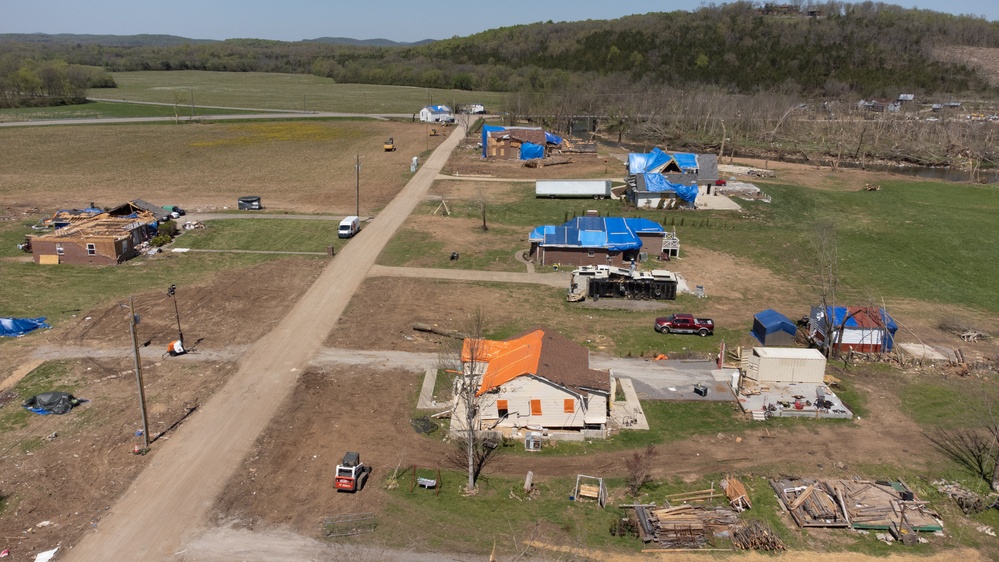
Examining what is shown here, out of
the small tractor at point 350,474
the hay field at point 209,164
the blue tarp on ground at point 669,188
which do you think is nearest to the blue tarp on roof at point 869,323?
the small tractor at point 350,474

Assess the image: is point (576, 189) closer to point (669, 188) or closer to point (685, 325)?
point (669, 188)

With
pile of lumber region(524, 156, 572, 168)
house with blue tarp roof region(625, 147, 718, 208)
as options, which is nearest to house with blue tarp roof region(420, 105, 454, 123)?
pile of lumber region(524, 156, 572, 168)

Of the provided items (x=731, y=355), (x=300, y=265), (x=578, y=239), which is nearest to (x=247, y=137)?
(x=300, y=265)

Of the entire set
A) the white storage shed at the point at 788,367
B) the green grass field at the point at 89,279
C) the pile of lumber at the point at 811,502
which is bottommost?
the pile of lumber at the point at 811,502

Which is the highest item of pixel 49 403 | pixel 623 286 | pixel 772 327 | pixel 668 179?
pixel 668 179

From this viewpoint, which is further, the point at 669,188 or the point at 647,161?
the point at 647,161

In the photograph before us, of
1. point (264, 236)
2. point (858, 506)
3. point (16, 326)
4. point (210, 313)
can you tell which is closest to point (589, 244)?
point (210, 313)

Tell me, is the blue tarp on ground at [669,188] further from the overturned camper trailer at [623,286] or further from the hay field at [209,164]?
the hay field at [209,164]
